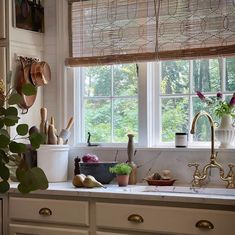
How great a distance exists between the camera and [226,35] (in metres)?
2.83

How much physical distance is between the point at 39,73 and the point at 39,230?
113 centimetres

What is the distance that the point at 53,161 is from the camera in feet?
10.3

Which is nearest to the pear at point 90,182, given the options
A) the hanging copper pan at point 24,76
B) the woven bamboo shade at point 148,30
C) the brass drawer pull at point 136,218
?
the brass drawer pull at point 136,218

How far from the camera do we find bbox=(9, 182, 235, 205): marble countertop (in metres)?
2.28

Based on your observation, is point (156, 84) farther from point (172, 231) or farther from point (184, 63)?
point (172, 231)

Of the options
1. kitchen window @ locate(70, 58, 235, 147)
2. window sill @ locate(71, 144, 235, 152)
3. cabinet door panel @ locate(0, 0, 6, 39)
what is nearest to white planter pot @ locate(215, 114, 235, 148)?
window sill @ locate(71, 144, 235, 152)

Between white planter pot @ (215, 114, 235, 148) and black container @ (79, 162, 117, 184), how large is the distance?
2.27ft

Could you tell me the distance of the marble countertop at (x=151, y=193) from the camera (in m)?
2.28

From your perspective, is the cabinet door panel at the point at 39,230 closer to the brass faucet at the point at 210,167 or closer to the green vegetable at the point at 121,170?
the green vegetable at the point at 121,170

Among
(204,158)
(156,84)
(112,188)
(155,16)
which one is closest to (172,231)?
(112,188)

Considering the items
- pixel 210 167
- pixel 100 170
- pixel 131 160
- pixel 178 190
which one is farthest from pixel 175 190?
pixel 100 170

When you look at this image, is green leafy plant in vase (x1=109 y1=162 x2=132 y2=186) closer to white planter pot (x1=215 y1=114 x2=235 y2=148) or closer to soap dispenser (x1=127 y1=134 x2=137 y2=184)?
soap dispenser (x1=127 y1=134 x2=137 y2=184)

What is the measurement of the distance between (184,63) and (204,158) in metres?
0.65

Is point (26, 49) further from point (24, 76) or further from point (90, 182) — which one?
point (90, 182)
